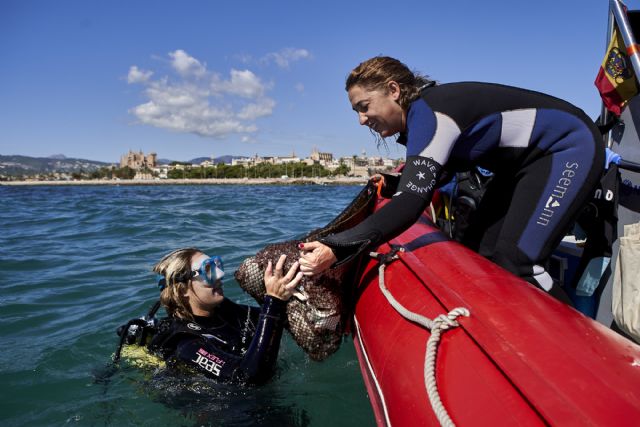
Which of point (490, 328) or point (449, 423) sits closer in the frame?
point (449, 423)

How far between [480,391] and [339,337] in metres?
1.64

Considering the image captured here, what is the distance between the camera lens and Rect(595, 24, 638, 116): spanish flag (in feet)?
9.71

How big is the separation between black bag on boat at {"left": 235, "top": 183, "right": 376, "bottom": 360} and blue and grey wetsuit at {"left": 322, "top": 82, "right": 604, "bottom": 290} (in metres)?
0.68

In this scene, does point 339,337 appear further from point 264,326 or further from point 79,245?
point 79,245

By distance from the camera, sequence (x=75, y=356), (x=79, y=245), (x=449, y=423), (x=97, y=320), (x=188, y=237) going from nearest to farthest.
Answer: (x=449, y=423) < (x=75, y=356) < (x=97, y=320) < (x=79, y=245) < (x=188, y=237)

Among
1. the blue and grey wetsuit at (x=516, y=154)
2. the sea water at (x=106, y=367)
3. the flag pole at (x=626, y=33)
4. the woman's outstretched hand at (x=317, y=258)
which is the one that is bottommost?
the sea water at (x=106, y=367)

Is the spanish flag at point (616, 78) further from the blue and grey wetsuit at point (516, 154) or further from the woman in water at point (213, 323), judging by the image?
the woman in water at point (213, 323)

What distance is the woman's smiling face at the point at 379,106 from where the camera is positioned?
2.39 metres

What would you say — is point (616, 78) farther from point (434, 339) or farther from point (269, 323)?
point (269, 323)

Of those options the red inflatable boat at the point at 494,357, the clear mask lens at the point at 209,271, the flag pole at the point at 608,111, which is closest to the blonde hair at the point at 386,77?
the red inflatable boat at the point at 494,357

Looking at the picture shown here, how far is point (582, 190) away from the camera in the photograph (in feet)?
7.72

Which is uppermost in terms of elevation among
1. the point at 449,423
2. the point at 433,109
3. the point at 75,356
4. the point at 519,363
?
the point at 433,109

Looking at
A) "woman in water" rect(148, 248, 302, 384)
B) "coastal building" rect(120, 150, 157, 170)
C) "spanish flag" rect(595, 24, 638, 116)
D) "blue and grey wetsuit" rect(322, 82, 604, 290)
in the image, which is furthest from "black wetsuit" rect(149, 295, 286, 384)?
"coastal building" rect(120, 150, 157, 170)

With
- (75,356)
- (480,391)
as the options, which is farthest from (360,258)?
(75,356)
